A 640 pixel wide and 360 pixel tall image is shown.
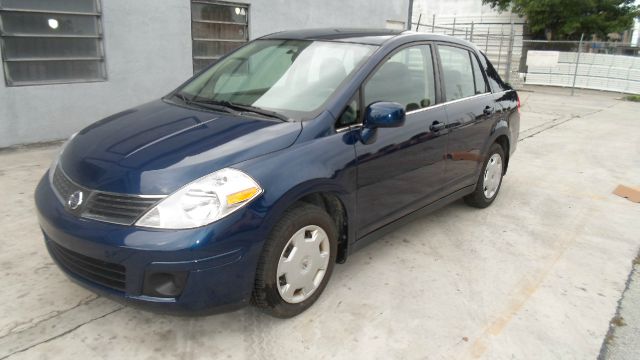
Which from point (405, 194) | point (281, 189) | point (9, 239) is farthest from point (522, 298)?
point (9, 239)

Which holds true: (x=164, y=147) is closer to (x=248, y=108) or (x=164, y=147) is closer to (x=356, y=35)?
(x=248, y=108)

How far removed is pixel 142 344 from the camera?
8.93ft

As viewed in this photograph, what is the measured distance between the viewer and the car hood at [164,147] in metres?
2.54

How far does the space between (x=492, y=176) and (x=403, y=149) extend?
1904 millimetres

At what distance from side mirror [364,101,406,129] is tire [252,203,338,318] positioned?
65 centimetres

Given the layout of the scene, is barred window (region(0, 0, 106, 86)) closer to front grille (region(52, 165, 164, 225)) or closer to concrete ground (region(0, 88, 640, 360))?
concrete ground (region(0, 88, 640, 360))

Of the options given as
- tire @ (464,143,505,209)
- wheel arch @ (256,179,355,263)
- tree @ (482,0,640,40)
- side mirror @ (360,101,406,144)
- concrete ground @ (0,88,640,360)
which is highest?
tree @ (482,0,640,40)

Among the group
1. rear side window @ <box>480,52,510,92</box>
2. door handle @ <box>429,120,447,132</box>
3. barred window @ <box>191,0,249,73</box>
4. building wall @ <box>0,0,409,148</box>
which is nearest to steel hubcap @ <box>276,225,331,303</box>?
door handle @ <box>429,120,447,132</box>

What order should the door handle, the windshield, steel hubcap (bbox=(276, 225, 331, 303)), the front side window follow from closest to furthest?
steel hubcap (bbox=(276, 225, 331, 303)) < the windshield < the front side window < the door handle

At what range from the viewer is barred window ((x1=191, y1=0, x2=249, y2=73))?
8.18m

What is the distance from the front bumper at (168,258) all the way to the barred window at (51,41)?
454 centimetres

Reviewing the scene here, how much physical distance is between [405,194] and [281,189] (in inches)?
52.0

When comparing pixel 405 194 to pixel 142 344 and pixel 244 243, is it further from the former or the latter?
pixel 142 344

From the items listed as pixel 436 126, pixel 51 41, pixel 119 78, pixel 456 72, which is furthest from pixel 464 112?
pixel 51 41
